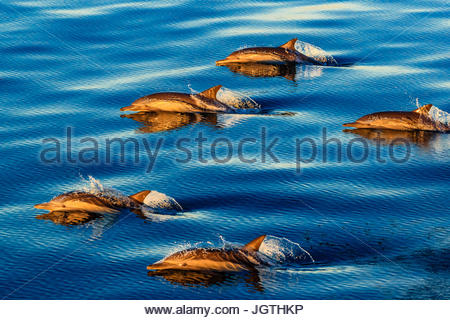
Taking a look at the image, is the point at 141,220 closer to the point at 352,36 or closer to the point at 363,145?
the point at 363,145

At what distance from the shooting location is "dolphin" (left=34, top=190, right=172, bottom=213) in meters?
13.1

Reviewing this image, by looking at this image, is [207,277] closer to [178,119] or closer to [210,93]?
[178,119]

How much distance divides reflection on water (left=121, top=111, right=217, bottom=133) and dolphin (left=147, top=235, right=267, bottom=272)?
627 centimetres

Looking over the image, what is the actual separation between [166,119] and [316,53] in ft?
20.7

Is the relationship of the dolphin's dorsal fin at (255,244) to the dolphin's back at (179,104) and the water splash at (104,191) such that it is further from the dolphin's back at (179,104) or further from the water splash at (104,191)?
Result: the dolphin's back at (179,104)

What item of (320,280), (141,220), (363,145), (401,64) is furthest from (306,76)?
(320,280)

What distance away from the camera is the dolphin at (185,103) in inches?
707

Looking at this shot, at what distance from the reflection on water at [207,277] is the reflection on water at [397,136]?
6363mm

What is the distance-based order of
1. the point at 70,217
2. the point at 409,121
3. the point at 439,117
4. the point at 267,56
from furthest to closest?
1. the point at 267,56
2. the point at 439,117
3. the point at 409,121
4. the point at 70,217

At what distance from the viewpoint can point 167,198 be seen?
13.4 m

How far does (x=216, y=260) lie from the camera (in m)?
11.1

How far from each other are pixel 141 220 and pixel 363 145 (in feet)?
18.3

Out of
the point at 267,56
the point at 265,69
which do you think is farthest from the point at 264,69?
the point at 267,56

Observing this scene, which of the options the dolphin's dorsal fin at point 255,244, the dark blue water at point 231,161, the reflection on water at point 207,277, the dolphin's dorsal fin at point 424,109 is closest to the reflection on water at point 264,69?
the dark blue water at point 231,161
